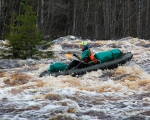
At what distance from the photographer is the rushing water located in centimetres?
520

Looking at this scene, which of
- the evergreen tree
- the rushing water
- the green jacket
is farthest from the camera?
the evergreen tree

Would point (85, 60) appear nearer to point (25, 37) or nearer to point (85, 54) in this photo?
point (85, 54)

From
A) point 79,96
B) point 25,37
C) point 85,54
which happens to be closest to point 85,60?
point 85,54

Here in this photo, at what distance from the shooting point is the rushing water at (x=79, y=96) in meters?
5.20

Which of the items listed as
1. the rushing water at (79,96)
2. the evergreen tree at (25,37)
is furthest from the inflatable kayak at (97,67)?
the evergreen tree at (25,37)

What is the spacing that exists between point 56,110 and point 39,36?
672 centimetres

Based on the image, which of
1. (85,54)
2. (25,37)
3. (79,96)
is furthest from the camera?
(25,37)

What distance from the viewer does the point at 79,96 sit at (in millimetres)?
6277

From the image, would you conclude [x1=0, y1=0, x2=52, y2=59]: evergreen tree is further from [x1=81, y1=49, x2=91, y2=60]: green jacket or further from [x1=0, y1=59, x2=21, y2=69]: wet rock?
[x1=81, y1=49, x2=91, y2=60]: green jacket

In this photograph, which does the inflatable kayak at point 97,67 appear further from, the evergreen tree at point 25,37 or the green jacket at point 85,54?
the evergreen tree at point 25,37

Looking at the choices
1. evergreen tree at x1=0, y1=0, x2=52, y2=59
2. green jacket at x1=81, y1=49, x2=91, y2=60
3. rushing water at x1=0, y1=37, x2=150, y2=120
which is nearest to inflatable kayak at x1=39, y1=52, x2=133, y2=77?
rushing water at x1=0, y1=37, x2=150, y2=120

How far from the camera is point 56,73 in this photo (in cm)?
847

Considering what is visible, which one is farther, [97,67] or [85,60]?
[85,60]

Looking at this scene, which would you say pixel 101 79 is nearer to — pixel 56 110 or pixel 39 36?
pixel 56 110
